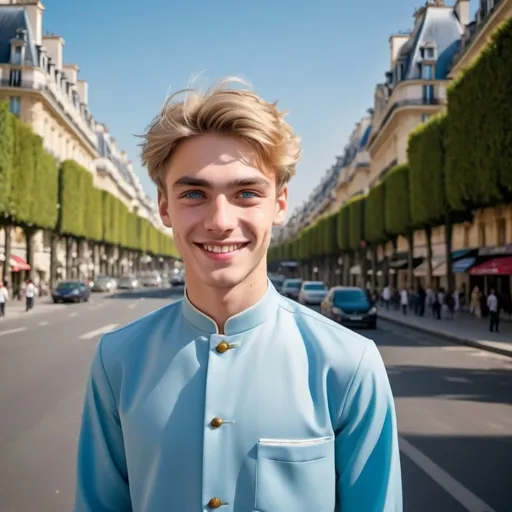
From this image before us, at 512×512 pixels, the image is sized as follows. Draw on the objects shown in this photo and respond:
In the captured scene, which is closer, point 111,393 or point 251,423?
point 251,423

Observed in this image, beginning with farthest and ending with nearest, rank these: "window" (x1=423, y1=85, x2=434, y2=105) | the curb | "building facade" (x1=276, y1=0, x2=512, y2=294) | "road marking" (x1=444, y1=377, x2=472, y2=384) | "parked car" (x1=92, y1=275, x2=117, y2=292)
Result: "parked car" (x1=92, y1=275, x2=117, y2=292) < "window" (x1=423, y1=85, x2=434, y2=105) < "building facade" (x1=276, y1=0, x2=512, y2=294) < the curb < "road marking" (x1=444, y1=377, x2=472, y2=384)

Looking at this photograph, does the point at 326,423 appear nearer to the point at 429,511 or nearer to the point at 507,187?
the point at 429,511

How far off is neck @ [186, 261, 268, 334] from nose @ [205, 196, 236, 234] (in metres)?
0.17

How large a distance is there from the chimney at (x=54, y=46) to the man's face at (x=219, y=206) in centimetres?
7416

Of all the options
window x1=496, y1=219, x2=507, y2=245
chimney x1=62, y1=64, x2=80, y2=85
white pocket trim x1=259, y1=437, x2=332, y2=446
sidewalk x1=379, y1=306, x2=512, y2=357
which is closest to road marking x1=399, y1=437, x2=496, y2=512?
white pocket trim x1=259, y1=437, x2=332, y2=446

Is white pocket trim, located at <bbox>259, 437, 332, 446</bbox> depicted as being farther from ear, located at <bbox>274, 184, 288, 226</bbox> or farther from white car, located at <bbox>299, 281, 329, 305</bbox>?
white car, located at <bbox>299, 281, 329, 305</bbox>

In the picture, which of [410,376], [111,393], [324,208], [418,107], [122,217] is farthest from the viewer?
[324,208]

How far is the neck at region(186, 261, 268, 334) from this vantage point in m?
1.87

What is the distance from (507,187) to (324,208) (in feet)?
320

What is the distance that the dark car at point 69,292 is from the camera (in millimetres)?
43875

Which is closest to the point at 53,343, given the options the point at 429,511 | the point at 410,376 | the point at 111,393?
the point at 410,376

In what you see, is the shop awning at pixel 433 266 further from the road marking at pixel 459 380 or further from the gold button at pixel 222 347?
the gold button at pixel 222 347

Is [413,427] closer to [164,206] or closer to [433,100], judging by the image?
[164,206]

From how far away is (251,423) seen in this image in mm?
1717
